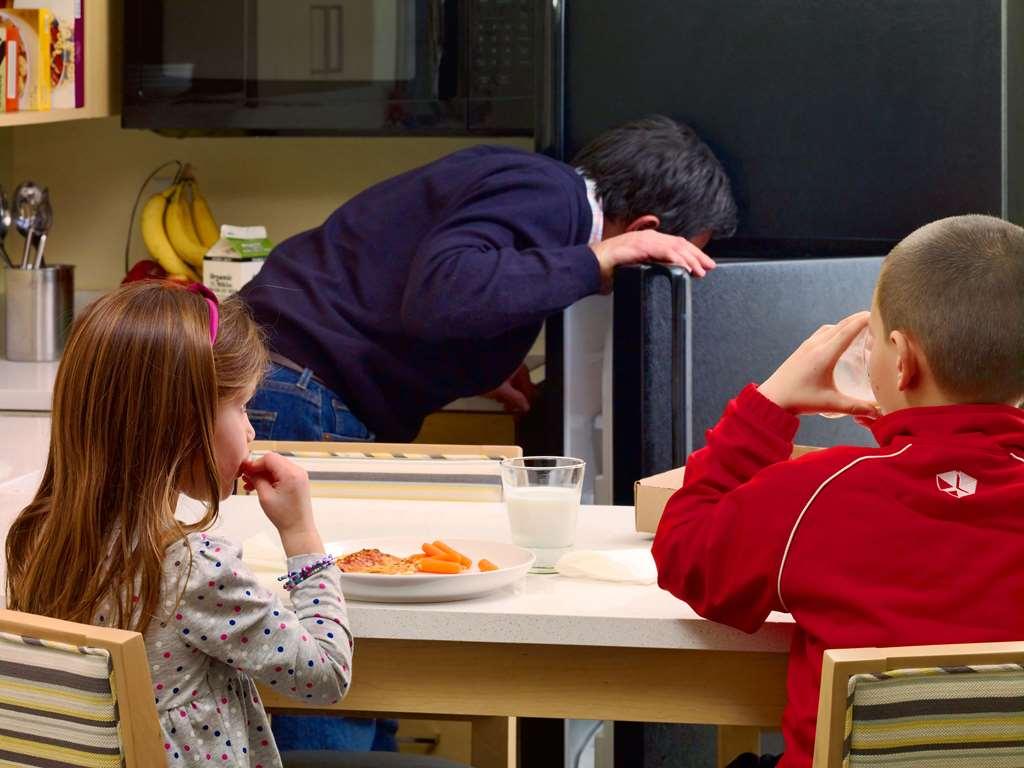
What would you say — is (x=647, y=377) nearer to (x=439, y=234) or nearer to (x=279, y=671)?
(x=439, y=234)

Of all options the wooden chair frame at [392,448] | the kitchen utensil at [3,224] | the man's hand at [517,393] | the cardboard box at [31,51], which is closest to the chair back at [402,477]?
the wooden chair frame at [392,448]

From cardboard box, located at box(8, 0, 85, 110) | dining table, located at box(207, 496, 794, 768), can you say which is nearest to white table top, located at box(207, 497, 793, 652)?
dining table, located at box(207, 496, 794, 768)

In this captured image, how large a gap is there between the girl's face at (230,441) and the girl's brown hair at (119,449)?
68 millimetres

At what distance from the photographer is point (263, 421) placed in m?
2.30

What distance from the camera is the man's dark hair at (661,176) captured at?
239 cm

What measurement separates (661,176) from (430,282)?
18.1 inches

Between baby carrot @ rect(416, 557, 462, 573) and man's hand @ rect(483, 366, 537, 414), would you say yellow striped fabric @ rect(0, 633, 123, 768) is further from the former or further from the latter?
man's hand @ rect(483, 366, 537, 414)

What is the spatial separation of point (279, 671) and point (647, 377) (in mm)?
1069

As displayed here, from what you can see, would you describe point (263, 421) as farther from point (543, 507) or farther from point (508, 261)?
point (543, 507)

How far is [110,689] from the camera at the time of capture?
99cm

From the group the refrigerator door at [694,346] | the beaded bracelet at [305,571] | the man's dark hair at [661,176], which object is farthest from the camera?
the man's dark hair at [661,176]

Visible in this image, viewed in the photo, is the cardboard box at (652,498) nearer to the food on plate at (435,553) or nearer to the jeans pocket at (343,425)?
the food on plate at (435,553)

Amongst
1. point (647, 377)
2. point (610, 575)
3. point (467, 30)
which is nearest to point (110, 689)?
point (610, 575)

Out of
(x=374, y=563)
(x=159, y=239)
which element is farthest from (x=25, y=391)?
(x=374, y=563)
